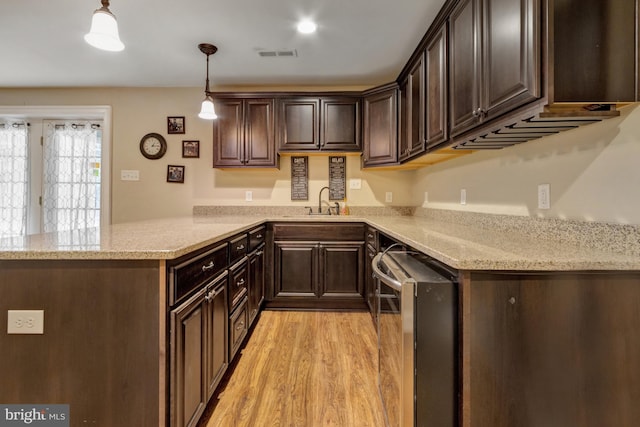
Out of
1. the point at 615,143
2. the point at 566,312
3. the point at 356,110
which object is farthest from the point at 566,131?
the point at 356,110

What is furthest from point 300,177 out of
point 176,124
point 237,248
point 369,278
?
point 237,248

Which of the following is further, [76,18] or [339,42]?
[339,42]

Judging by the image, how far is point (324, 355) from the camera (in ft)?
7.17

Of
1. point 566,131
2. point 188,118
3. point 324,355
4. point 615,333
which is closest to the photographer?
point 615,333

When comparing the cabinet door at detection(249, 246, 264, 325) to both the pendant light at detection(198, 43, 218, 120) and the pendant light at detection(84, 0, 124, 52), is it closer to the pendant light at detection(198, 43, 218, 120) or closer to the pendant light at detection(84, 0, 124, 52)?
the pendant light at detection(198, 43, 218, 120)

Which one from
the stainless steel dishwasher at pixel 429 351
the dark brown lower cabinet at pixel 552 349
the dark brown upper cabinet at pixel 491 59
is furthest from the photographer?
the dark brown upper cabinet at pixel 491 59

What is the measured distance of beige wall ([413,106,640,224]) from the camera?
1151 mm

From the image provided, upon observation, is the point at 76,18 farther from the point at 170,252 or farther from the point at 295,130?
the point at 170,252

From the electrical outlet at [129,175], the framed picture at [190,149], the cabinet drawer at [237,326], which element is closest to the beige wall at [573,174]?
the cabinet drawer at [237,326]

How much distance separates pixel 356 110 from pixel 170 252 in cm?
271

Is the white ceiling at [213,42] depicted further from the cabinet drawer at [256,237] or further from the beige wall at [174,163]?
the cabinet drawer at [256,237]

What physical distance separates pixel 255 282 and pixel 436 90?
200cm

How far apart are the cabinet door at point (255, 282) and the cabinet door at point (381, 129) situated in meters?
1.50

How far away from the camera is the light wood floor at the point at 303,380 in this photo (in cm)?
158
